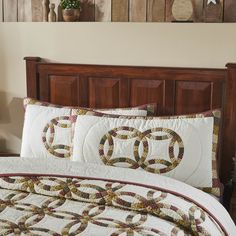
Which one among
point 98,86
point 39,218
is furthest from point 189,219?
point 98,86

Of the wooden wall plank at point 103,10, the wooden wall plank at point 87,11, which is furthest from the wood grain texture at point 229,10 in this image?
the wooden wall plank at point 87,11

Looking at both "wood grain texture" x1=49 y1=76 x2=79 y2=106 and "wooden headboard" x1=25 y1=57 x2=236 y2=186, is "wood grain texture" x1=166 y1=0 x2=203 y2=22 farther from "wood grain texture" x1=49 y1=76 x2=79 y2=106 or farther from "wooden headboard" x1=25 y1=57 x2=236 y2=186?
"wood grain texture" x1=49 y1=76 x2=79 y2=106

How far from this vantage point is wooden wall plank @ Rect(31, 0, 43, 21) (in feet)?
9.96

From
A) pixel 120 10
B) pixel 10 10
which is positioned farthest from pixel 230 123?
pixel 10 10

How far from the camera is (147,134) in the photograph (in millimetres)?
2426

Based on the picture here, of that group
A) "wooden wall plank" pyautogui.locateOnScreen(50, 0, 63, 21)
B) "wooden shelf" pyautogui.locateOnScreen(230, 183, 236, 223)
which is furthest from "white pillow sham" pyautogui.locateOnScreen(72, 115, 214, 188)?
"wooden wall plank" pyautogui.locateOnScreen(50, 0, 63, 21)

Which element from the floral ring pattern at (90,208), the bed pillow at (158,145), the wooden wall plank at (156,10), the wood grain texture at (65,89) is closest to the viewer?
the floral ring pattern at (90,208)

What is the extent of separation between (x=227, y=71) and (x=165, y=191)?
0.94 metres

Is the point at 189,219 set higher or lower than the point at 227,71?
lower

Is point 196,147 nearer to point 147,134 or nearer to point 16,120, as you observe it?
point 147,134

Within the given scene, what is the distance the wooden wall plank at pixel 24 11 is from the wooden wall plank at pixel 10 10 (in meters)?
0.03

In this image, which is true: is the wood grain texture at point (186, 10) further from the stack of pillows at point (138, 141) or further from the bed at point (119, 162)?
the stack of pillows at point (138, 141)

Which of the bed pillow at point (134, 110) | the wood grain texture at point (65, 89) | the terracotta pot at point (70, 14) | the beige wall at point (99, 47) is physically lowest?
the bed pillow at point (134, 110)

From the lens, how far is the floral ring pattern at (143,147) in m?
2.37
